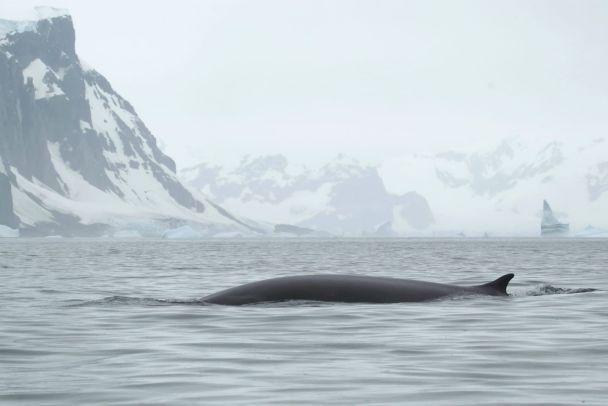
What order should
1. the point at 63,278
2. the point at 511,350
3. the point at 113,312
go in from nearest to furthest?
the point at 511,350 → the point at 113,312 → the point at 63,278

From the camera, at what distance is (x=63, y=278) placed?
105ft

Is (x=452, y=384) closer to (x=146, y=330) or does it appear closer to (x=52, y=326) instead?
(x=146, y=330)

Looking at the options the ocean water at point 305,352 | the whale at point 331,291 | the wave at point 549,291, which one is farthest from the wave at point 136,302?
the wave at point 549,291

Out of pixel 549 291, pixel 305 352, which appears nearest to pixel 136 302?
pixel 305 352

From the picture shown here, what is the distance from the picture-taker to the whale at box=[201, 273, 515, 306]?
18.6 metres

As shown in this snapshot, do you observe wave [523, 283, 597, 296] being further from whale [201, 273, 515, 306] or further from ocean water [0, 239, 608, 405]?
whale [201, 273, 515, 306]

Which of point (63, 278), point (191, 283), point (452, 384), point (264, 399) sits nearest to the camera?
point (264, 399)

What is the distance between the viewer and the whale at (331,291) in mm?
18625

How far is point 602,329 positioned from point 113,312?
289 inches

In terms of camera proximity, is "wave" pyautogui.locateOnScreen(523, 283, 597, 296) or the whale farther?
"wave" pyautogui.locateOnScreen(523, 283, 597, 296)

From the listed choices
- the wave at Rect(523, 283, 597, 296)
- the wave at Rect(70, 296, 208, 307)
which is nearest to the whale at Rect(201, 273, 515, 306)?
the wave at Rect(70, 296, 208, 307)

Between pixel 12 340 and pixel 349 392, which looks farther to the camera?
pixel 12 340

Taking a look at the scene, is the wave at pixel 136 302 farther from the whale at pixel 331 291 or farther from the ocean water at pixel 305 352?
the whale at pixel 331 291

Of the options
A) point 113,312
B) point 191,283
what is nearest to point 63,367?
point 113,312
